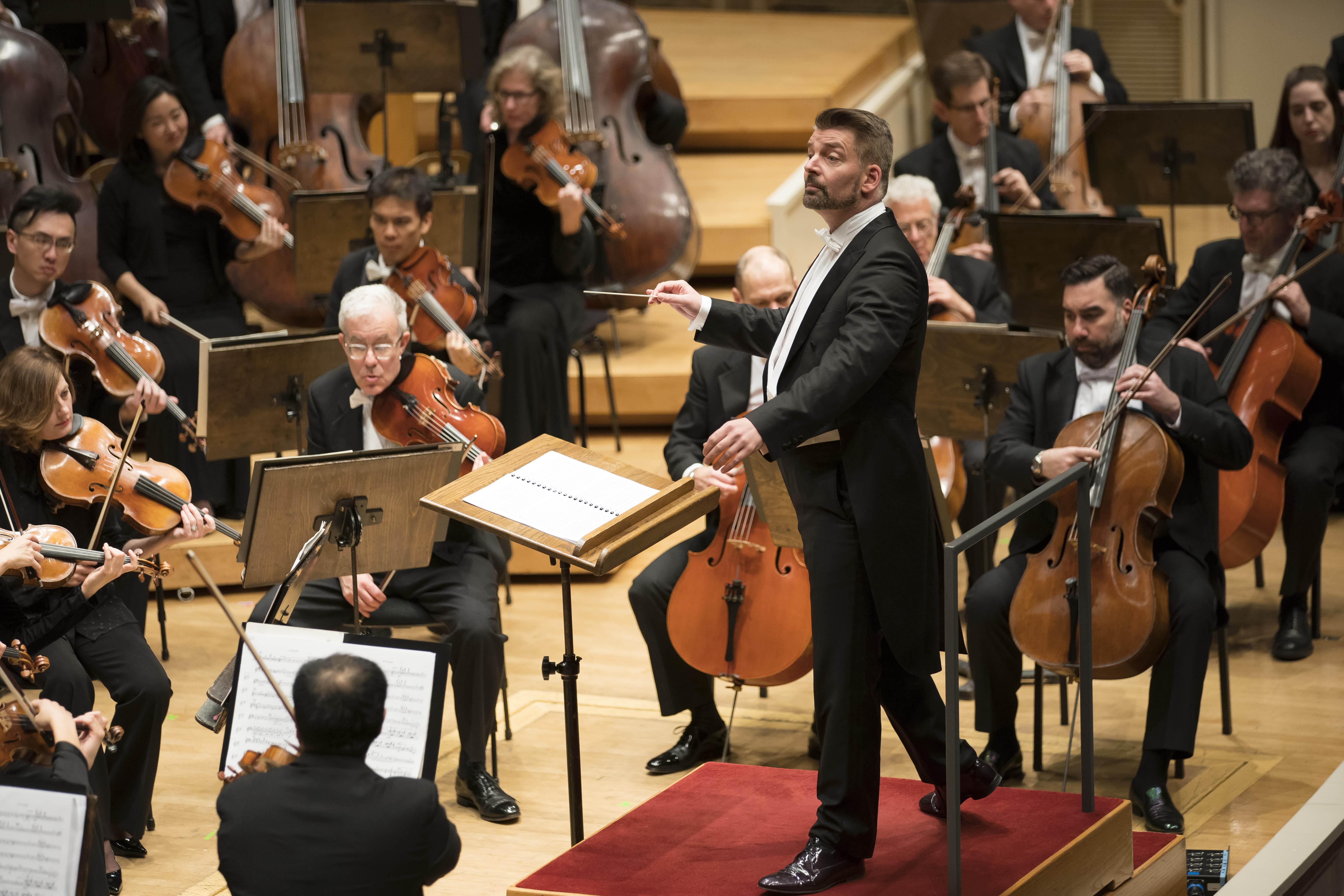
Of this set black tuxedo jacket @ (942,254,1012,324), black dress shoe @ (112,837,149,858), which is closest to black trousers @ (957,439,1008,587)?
black tuxedo jacket @ (942,254,1012,324)

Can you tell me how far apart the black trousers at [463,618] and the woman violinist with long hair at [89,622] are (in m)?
0.35

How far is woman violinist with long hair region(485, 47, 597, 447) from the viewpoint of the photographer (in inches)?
186

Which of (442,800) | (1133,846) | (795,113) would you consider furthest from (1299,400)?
(795,113)

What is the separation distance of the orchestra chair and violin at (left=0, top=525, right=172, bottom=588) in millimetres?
2040

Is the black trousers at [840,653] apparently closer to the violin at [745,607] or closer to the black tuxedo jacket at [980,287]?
the violin at [745,607]

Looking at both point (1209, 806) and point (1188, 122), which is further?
point (1188, 122)

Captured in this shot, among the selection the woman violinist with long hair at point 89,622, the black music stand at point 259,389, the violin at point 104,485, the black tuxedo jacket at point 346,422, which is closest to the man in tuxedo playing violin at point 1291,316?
the black tuxedo jacket at point 346,422

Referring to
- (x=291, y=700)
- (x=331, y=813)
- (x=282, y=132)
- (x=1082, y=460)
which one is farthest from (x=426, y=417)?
(x=282, y=132)

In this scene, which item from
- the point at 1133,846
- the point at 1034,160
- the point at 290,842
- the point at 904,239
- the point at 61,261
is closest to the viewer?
the point at 290,842

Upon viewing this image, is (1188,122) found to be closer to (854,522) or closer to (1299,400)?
(1299,400)

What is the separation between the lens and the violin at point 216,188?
471 cm

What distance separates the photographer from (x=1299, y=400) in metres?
4.03

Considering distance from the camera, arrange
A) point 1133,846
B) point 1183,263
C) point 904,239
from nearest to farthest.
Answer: point 904,239 → point 1133,846 → point 1183,263

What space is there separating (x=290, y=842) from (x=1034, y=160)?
13.1 ft
